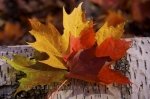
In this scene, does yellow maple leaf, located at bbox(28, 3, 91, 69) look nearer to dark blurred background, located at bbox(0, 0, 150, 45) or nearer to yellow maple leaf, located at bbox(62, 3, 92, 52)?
yellow maple leaf, located at bbox(62, 3, 92, 52)

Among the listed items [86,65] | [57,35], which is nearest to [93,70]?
[86,65]

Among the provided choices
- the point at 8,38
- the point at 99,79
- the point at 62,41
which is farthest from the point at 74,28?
the point at 8,38

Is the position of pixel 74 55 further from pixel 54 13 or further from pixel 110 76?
A: pixel 54 13

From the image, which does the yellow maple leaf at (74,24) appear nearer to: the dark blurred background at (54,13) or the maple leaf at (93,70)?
the maple leaf at (93,70)

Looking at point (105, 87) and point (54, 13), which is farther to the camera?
point (54, 13)

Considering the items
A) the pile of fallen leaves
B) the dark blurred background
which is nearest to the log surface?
the pile of fallen leaves
